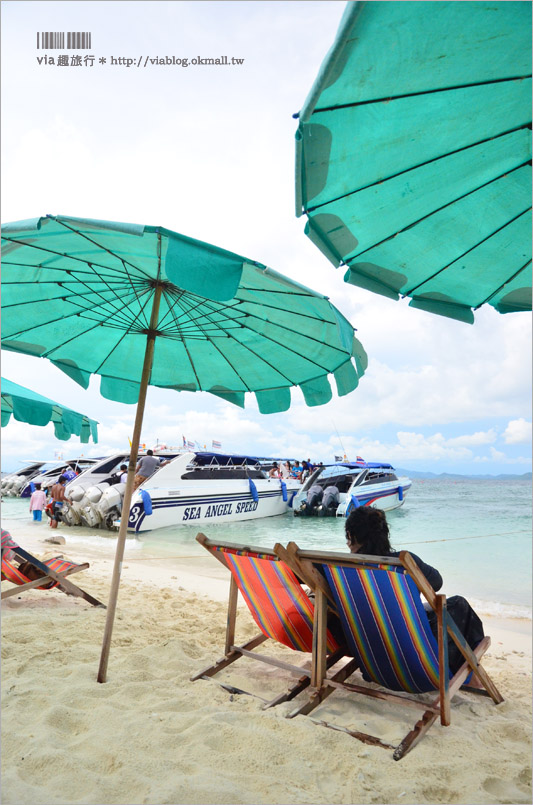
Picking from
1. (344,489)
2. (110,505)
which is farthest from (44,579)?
(344,489)

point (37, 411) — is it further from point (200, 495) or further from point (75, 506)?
point (200, 495)

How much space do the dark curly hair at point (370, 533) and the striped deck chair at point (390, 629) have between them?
0.34 meters

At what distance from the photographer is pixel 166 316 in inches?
→ 153

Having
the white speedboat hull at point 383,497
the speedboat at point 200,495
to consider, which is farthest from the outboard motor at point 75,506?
the white speedboat hull at point 383,497

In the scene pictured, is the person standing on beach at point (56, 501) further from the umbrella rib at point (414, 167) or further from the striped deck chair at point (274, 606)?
the umbrella rib at point (414, 167)

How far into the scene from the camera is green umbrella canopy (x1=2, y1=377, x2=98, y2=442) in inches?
266

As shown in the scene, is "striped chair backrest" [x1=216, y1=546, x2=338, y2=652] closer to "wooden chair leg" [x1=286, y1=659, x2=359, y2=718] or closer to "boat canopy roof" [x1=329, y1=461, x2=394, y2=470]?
"wooden chair leg" [x1=286, y1=659, x2=359, y2=718]

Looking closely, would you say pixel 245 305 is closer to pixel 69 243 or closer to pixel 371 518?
pixel 69 243

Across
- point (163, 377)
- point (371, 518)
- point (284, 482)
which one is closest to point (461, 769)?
point (371, 518)

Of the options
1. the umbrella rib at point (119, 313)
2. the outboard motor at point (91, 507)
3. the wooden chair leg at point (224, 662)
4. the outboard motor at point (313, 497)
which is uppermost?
the umbrella rib at point (119, 313)

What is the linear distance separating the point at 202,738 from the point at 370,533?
141 centimetres

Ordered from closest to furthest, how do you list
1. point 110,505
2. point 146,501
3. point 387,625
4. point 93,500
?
point 387,625 → point 146,501 → point 110,505 → point 93,500

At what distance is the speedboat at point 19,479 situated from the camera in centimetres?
2944

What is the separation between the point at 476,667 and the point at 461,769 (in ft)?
2.33
